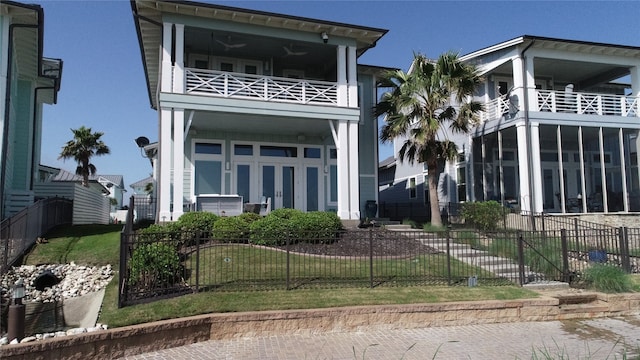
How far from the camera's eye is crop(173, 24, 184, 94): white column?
13.5 meters

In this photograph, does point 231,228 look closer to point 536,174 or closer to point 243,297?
point 243,297

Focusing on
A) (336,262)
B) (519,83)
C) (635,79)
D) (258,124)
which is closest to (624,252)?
(336,262)

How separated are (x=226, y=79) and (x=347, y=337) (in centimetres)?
1021

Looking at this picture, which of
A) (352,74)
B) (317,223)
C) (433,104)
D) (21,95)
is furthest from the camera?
(21,95)

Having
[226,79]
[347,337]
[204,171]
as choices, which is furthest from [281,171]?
[347,337]

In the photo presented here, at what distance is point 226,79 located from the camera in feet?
47.5

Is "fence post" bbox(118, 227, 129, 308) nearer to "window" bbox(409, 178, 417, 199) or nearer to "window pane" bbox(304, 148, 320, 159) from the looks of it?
"window pane" bbox(304, 148, 320, 159)

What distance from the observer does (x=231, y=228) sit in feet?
38.3

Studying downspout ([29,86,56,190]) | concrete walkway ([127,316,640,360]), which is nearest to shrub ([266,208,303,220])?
concrete walkway ([127,316,640,360])

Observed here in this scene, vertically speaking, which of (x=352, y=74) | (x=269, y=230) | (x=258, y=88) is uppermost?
(x=352, y=74)

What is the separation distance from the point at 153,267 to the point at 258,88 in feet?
28.7

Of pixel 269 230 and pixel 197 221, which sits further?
pixel 197 221

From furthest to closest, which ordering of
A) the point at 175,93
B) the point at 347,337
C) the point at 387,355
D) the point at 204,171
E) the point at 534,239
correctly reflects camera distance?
the point at 204,171 → the point at 175,93 → the point at 534,239 → the point at 347,337 → the point at 387,355

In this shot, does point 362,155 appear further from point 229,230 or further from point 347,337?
point 347,337
